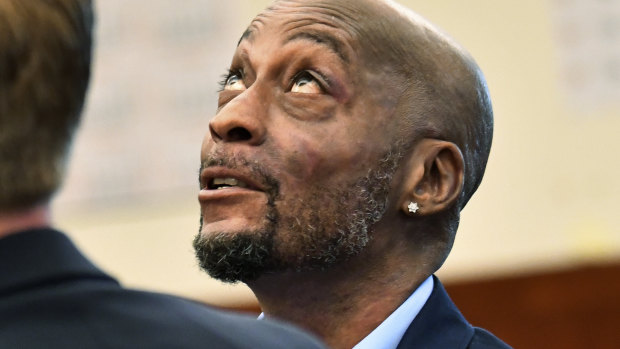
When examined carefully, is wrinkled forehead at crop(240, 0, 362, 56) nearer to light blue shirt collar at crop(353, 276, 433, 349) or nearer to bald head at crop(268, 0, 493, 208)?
bald head at crop(268, 0, 493, 208)

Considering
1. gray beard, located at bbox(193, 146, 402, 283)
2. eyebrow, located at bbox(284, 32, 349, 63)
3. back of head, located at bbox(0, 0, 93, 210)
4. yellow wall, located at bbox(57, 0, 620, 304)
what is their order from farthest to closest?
yellow wall, located at bbox(57, 0, 620, 304)
eyebrow, located at bbox(284, 32, 349, 63)
gray beard, located at bbox(193, 146, 402, 283)
back of head, located at bbox(0, 0, 93, 210)

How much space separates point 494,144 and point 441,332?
2704 millimetres

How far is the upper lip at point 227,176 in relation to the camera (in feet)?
6.53

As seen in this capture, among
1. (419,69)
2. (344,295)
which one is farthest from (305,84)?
(344,295)

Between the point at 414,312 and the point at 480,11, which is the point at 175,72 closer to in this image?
the point at 480,11

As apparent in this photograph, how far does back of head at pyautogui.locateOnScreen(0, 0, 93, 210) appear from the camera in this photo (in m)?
1.08

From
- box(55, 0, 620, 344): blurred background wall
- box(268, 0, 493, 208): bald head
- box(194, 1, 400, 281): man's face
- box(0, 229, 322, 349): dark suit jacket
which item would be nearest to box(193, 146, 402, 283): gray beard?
box(194, 1, 400, 281): man's face

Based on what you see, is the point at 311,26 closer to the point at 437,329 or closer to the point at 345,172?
the point at 345,172

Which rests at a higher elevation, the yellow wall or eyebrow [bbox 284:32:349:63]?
eyebrow [bbox 284:32:349:63]

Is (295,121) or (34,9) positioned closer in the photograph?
(34,9)

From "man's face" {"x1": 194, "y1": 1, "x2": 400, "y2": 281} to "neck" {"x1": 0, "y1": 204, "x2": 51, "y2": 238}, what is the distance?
2.72ft

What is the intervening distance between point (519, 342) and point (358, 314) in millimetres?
2288

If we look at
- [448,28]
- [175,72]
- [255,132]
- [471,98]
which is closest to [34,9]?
[255,132]

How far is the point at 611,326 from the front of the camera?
415 cm
